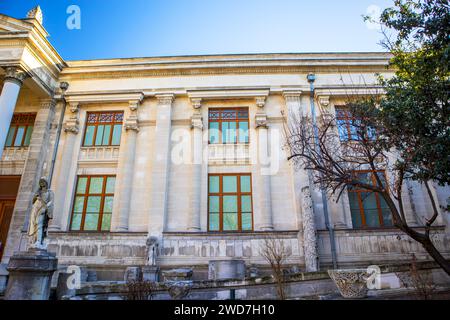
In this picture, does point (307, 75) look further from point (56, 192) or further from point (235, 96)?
point (56, 192)

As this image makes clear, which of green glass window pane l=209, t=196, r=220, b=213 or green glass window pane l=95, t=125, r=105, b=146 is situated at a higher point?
green glass window pane l=95, t=125, r=105, b=146

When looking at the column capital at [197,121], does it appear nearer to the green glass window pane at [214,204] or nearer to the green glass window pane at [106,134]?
the green glass window pane at [214,204]

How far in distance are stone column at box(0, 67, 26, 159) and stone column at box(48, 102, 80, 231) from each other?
8.58ft

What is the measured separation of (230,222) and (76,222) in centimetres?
764

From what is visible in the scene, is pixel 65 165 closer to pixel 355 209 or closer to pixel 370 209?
pixel 355 209

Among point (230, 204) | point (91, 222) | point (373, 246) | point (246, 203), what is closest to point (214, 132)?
point (230, 204)

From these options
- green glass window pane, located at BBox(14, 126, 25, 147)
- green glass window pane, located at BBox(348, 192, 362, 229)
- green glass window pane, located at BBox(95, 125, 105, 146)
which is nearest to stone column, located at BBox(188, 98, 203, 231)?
green glass window pane, located at BBox(95, 125, 105, 146)

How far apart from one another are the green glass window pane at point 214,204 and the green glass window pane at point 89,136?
292 inches

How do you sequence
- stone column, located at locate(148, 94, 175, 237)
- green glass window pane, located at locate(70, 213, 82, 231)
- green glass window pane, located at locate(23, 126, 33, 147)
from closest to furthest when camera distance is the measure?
stone column, located at locate(148, 94, 175, 237) < green glass window pane, located at locate(70, 213, 82, 231) < green glass window pane, located at locate(23, 126, 33, 147)

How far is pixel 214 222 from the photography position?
13.9m

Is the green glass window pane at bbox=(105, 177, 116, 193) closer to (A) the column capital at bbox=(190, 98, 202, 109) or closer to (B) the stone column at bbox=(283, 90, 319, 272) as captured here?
(A) the column capital at bbox=(190, 98, 202, 109)

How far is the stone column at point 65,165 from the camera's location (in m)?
14.1

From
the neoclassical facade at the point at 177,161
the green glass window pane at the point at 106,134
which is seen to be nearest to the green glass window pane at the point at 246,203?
the neoclassical facade at the point at 177,161

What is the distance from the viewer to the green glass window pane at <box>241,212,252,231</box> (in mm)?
13695
